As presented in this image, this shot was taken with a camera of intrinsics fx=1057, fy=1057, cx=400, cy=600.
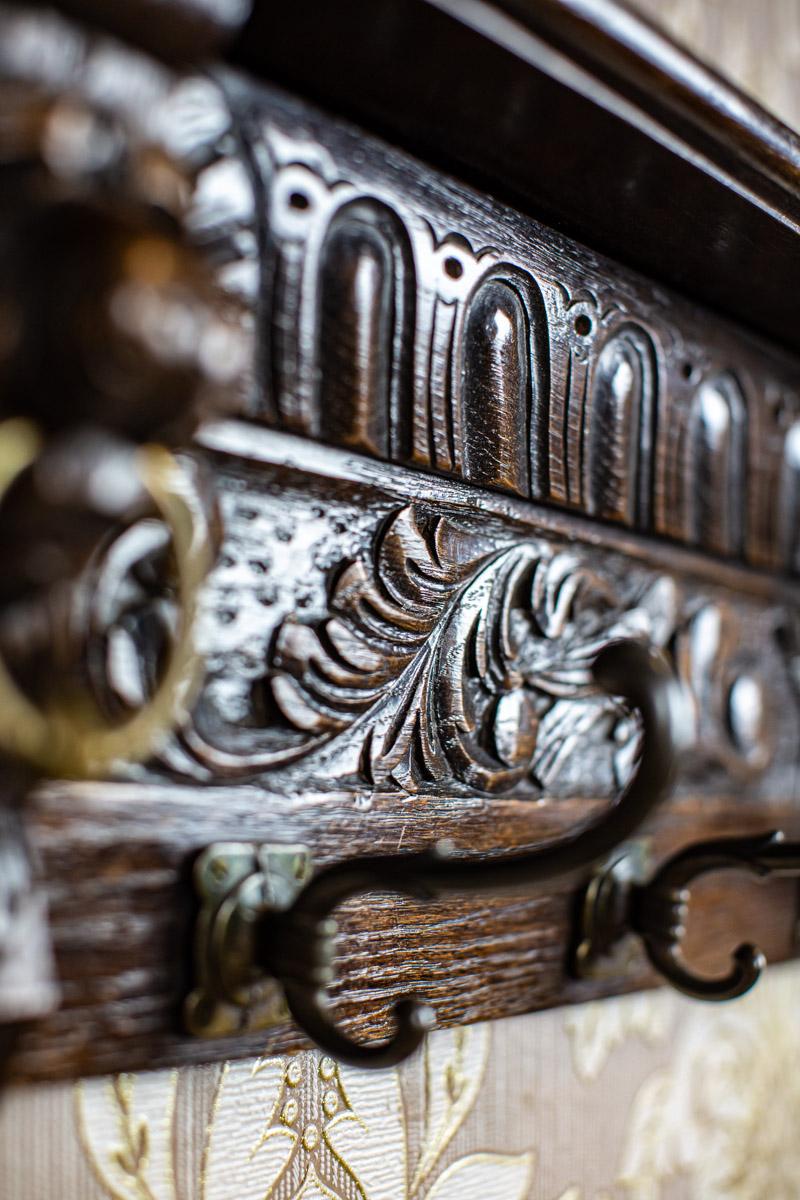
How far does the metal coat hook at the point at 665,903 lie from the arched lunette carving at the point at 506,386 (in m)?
0.13

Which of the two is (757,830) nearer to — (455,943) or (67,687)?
(455,943)

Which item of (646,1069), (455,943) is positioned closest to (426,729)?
(455,943)

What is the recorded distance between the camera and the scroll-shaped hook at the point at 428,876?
23cm

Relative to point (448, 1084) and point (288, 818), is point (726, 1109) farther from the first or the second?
point (288, 818)

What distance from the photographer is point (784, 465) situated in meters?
0.43

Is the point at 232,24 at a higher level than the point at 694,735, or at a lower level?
higher

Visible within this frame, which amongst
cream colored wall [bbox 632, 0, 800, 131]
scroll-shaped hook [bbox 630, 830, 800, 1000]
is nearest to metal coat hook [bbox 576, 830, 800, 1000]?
scroll-shaped hook [bbox 630, 830, 800, 1000]

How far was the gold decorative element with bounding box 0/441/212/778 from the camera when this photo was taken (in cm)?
17

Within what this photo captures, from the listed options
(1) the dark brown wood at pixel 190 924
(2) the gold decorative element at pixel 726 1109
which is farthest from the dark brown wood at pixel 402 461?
(2) the gold decorative element at pixel 726 1109

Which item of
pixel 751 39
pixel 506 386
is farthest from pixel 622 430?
pixel 751 39

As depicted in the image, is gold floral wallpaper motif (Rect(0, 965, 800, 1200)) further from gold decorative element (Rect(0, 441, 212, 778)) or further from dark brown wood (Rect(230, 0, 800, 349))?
dark brown wood (Rect(230, 0, 800, 349))

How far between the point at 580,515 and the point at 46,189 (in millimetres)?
201

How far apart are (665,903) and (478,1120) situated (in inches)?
4.5

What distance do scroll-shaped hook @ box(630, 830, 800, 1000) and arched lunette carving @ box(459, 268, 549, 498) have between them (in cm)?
13
